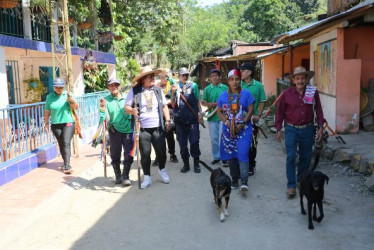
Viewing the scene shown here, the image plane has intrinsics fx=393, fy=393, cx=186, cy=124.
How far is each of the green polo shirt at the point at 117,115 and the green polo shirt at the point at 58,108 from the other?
1.26 meters

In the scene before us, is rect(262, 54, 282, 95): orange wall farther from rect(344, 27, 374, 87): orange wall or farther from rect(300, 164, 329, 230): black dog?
rect(300, 164, 329, 230): black dog

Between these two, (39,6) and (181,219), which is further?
(39,6)

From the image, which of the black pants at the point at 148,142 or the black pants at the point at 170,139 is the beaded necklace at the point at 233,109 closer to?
the black pants at the point at 148,142

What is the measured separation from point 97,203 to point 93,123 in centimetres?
615

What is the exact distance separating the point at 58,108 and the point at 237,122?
338cm

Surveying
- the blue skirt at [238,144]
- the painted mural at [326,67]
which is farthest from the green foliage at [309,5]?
the blue skirt at [238,144]

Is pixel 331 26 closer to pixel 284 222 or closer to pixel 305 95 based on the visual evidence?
pixel 305 95

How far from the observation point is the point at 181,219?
4805 millimetres

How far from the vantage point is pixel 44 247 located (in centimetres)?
414

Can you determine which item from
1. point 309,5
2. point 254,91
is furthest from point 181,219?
point 309,5

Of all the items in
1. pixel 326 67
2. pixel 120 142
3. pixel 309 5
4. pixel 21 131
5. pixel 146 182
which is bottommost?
pixel 146 182

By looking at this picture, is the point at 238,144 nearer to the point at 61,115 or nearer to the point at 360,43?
the point at 61,115

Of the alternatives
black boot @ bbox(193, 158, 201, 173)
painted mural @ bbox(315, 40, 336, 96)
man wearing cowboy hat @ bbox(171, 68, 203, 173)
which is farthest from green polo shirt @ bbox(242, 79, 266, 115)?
painted mural @ bbox(315, 40, 336, 96)

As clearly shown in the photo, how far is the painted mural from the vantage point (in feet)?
29.0
